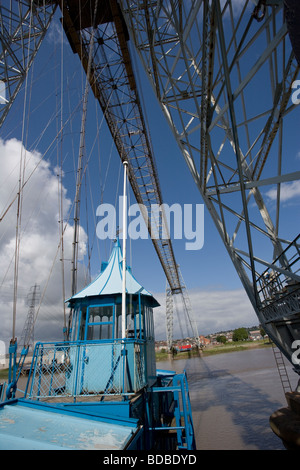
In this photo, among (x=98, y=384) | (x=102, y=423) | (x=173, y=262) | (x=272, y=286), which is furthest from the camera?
(x=173, y=262)

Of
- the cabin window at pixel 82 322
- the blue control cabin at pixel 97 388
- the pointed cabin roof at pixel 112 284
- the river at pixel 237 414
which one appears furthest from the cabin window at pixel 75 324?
the river at pixel 237 414

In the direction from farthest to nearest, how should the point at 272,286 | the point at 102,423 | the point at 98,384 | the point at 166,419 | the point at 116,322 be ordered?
the point at 166,419
the point at 116,322
the point at 98,384
the point at 272,286
the point at 102,423

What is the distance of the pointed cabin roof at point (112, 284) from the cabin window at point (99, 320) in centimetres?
47

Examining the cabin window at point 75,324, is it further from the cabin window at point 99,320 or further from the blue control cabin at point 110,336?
the cabin window at point 99,320

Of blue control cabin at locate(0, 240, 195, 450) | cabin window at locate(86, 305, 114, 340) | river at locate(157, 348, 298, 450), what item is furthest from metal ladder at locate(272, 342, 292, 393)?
cabin window at locate(86, 305, 114, 340)

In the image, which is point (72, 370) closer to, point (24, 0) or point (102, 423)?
point (102, 423)

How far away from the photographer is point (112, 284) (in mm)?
7051

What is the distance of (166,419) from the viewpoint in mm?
9430

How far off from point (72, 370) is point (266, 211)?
21.4 feet

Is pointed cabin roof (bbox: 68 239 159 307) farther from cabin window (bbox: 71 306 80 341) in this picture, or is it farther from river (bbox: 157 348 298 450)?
river (bbox: 157 348 298 450)

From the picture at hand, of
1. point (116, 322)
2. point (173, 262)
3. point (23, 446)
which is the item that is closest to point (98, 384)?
point (116, 322)

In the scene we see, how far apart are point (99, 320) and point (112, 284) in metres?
1.09

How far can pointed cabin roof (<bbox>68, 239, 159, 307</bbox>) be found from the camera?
267 inches

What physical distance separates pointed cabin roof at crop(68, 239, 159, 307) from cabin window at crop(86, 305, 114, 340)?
47cm
